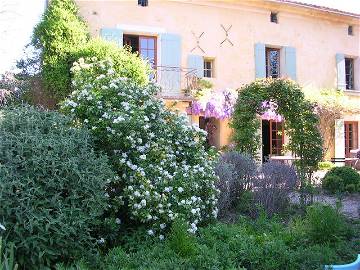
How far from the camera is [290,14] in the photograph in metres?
16.9

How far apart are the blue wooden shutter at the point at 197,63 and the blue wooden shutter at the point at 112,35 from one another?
251 centimetres

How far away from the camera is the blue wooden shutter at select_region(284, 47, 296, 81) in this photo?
1675 cm

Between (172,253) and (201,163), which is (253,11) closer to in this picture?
(201,163)

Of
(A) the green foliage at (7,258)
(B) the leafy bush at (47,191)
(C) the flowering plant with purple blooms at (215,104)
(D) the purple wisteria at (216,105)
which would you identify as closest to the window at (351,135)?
(D) the purple wisteria at (216,105)

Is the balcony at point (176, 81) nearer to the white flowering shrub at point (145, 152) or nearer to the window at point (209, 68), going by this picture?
the window at point (209, 68)

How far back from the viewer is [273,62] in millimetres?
17094

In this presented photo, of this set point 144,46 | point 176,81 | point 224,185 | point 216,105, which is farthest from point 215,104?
point 224,185

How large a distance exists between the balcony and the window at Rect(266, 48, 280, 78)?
12.0ft

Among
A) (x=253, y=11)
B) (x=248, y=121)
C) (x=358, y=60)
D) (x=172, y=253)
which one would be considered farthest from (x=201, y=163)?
(x=358, y=60)

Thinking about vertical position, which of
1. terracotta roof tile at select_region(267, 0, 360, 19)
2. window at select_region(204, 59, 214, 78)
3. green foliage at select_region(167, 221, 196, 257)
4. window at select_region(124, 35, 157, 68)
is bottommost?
green foliage at select_region(167, 221, 196, 257)

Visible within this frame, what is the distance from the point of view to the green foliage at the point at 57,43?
1206 centimetres

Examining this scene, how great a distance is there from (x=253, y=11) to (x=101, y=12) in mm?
5754

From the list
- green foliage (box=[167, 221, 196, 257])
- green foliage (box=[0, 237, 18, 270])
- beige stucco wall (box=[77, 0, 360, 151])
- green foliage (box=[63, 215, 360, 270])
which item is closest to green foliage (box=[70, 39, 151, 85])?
beige stucco wall (box=[77, 0, 360, 151])

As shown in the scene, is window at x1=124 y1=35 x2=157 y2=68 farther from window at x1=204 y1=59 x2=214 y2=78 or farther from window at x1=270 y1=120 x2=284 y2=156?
window at x1=270 y1=120 x2=284 y2=156
